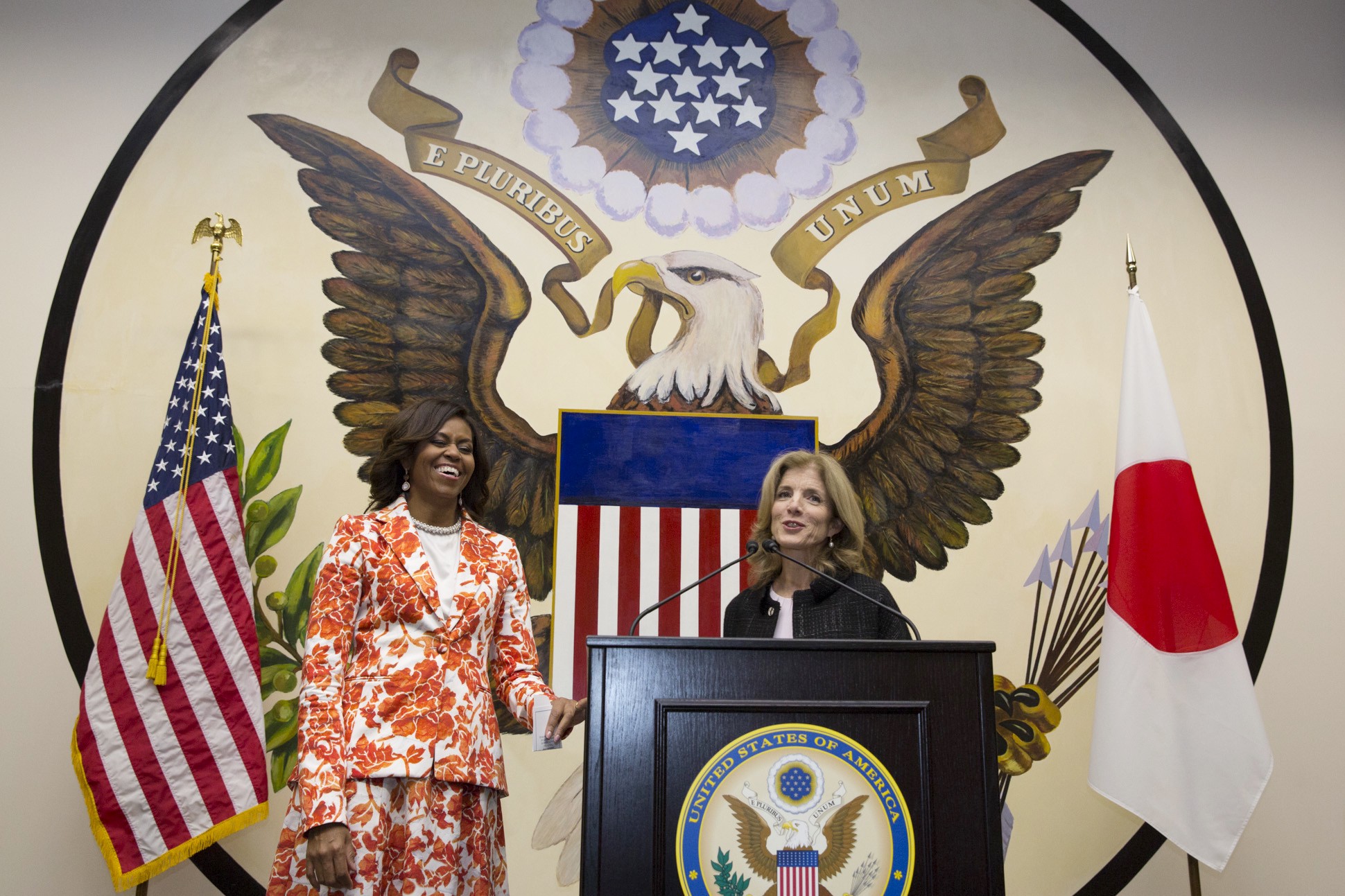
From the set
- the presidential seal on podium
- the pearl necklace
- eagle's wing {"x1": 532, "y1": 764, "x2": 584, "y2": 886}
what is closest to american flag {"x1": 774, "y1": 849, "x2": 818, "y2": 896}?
the presidential seal on podium

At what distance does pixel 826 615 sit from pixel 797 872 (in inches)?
31.3

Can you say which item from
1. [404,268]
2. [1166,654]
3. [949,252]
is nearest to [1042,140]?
[949,252]

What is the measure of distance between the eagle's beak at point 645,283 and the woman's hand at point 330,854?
1.95 meters

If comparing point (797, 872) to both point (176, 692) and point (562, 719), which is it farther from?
point (176, 692)

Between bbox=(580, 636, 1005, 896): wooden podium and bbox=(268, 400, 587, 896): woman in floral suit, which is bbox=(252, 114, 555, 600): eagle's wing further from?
bbox=(580, 636, 1005, 896): wooden podium

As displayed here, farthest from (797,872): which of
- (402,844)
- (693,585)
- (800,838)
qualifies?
(402,844)

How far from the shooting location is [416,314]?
3174 mm

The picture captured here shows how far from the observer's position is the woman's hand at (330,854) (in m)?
1.69

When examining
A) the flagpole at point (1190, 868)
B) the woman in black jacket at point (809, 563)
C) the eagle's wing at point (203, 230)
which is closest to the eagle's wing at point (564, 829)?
the woman in black jacket at point (809, 563)

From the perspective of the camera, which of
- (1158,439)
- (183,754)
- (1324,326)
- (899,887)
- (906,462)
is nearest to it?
(899,887)

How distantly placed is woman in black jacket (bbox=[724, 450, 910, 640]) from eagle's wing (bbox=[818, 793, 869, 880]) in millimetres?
696

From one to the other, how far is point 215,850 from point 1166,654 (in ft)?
8.52

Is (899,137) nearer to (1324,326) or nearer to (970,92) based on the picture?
(970,92)

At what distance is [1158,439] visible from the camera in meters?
2.87
